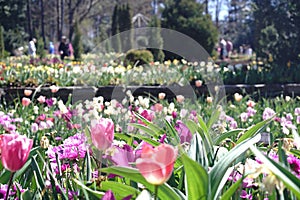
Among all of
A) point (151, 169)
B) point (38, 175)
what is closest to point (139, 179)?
point (151, 169)

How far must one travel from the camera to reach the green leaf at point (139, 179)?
3.56 ft

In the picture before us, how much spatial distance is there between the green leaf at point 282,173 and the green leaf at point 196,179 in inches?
5.9

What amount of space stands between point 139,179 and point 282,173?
1.06 ft

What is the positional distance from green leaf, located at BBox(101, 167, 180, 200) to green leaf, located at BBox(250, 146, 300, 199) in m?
0.27

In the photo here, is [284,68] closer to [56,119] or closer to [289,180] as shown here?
[56,119]

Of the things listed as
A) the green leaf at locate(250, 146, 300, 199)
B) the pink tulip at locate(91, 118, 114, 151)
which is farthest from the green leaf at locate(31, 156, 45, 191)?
the green leaf at locate(250, 146, 300, 199)

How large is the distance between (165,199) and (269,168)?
13.0 inches

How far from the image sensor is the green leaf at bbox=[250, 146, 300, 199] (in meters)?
0.91

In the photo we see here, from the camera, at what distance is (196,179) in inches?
42.9

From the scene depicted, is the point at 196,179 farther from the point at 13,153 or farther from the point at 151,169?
the point at 13,153

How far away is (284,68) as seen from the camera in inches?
375

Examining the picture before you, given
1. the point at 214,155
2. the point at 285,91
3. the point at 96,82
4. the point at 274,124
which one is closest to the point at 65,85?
the point at 96,82

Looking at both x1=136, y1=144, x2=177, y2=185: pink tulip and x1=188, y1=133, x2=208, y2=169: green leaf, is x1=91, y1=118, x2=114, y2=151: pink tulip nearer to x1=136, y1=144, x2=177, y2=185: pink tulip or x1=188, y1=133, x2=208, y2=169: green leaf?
x1=188, y1=133, x2=208, y2=169: green leaf

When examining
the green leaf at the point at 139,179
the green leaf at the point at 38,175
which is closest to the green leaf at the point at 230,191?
the green leaf at the point at 139,179
